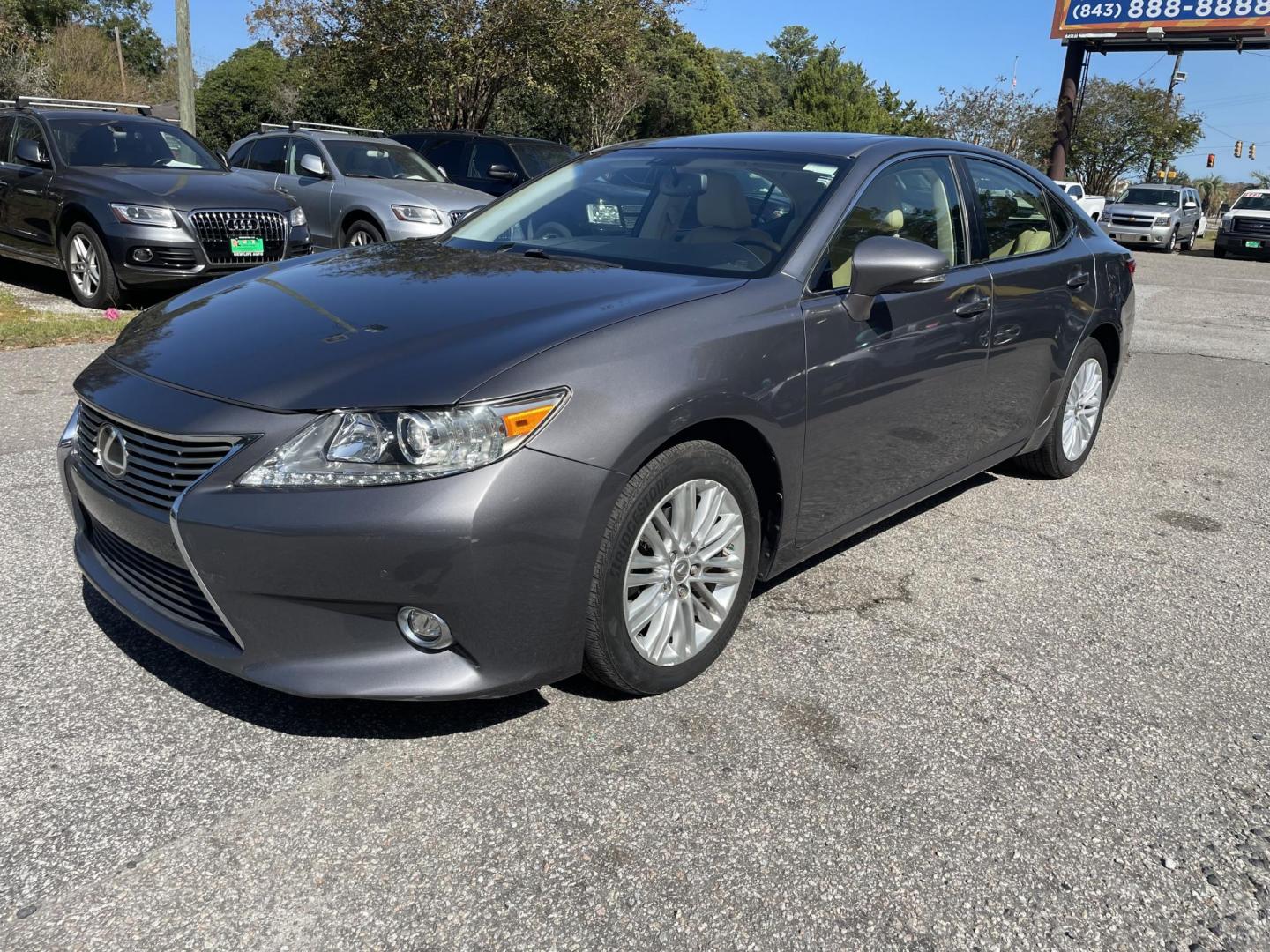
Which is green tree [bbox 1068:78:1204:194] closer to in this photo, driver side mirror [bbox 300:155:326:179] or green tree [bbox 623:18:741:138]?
green tree [bbox 623:18:741:138]

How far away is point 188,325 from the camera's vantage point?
127 inches

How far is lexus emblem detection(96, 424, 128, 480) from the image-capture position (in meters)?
2.80

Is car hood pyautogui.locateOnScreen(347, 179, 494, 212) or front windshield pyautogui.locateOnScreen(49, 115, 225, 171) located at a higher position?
front windshield pyautogui.locateOnScreen(49, 115, 225, 171)

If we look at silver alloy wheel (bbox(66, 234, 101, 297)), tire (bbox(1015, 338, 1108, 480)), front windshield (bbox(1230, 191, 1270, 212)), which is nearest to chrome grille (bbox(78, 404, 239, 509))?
tire (bbox(1015, 338, 1108, 480))

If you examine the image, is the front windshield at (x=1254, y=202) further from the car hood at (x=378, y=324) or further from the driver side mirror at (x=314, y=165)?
the car hood at (x=378, y=324)

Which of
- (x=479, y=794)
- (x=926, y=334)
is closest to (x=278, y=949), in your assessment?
(x=479, y=794)

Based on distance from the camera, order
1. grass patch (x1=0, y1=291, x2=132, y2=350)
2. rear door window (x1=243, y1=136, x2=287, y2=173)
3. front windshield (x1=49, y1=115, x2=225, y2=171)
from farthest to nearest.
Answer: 1. rear door window (x1=243, y1=136, x2=287, y2=173)
2. front windshield (x1=49, y1=115, x2=225, y2=171)
3. grass patch (x1=0, y1=291, x2=132, y2=350)

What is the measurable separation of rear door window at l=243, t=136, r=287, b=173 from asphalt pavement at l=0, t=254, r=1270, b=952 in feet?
28.8

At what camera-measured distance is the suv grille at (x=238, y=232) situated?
8.65 metres

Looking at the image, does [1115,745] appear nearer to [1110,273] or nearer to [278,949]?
[278,949]

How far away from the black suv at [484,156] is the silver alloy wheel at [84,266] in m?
4.72

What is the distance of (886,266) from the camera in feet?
11.0

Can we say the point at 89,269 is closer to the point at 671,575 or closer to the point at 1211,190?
the point at 671,575

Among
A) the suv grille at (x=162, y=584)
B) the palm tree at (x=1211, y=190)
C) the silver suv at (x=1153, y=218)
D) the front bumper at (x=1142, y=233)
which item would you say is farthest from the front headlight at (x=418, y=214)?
the palm tree at (x=1211, y=190)
